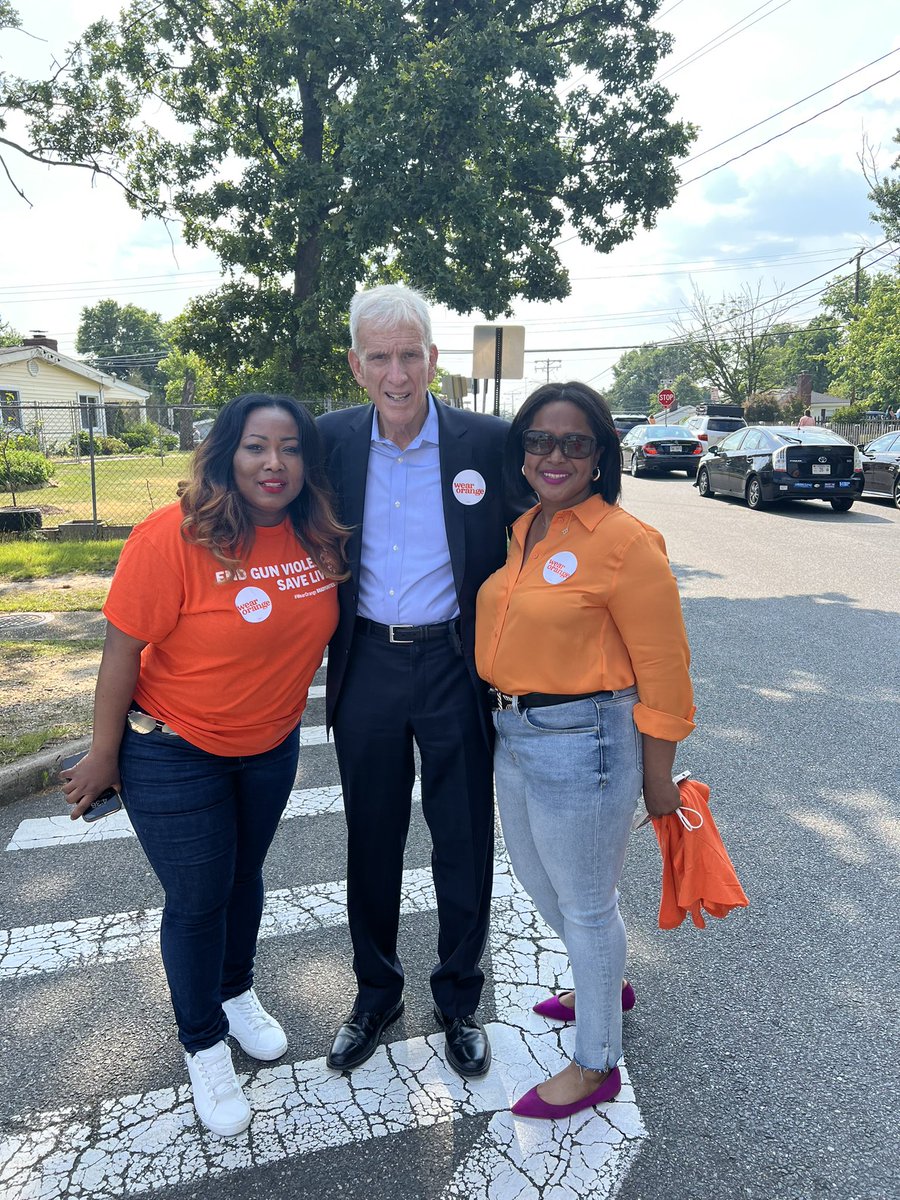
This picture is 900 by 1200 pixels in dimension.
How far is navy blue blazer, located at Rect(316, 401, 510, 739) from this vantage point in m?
2.38

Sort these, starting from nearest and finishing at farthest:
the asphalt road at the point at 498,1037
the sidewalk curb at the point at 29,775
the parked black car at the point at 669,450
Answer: the asphalt road at the point at 498,1037
the sidewalk curb at the point at 29,775
the parked black car at the point at 669,450

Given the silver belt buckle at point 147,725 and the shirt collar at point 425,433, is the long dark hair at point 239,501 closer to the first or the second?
the shirt collar at point 425,433

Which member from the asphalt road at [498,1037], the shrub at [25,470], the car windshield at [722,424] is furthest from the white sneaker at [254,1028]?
the car windshield at [722,424]

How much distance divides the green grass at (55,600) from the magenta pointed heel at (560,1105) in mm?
6984

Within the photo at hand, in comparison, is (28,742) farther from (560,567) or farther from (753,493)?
(753,493)

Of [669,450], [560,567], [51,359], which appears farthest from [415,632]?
[51,359]

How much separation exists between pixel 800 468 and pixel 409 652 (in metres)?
14.5

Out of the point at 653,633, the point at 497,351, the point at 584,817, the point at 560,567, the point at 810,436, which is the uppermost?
the point at 497,351

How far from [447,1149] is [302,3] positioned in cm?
1239

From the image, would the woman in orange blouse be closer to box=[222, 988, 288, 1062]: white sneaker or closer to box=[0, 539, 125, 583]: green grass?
box=[222, 988, 288, 1062]: white sneaker

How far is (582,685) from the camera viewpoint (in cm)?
205

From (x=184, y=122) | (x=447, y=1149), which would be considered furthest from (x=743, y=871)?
(x=184, y=122)

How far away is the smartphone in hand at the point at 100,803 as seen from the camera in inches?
87.1

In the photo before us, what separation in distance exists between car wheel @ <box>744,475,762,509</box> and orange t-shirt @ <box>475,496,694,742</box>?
48.5 feet
